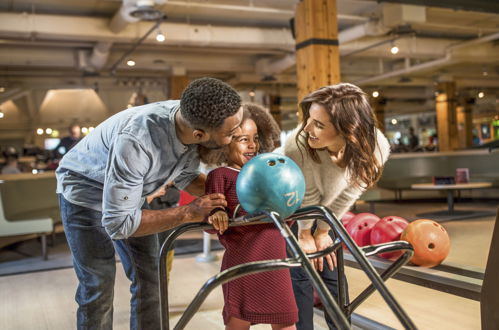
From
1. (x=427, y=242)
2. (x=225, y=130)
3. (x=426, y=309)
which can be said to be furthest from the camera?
(x=426, y=309)

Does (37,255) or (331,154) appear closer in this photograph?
(331,154)

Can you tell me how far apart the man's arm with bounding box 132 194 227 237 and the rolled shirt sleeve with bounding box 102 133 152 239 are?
0.04m

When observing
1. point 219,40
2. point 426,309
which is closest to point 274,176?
point 426,309

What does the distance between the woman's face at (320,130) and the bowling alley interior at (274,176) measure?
18cm

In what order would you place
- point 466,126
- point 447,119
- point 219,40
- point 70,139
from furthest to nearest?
point 466,126
point 447,119
point 219,40
point 70,139

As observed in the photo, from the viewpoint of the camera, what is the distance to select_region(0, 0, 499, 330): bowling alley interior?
1.98m

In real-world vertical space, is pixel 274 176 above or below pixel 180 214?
above

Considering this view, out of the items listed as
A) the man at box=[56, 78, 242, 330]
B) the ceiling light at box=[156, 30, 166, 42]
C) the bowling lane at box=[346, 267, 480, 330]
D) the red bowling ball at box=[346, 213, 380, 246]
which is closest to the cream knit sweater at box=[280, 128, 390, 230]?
the man at box=[56, 78, 242, 330]

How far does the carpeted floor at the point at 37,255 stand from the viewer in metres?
5.64

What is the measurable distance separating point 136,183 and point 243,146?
0.57 m

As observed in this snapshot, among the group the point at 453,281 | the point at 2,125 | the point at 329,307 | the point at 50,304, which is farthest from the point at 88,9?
the point at 2,125

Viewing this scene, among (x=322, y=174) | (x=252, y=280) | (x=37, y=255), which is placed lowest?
(x=37, y=255)

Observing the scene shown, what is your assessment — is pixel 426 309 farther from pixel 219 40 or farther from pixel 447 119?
pixel 447 119

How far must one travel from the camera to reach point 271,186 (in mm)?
1616
